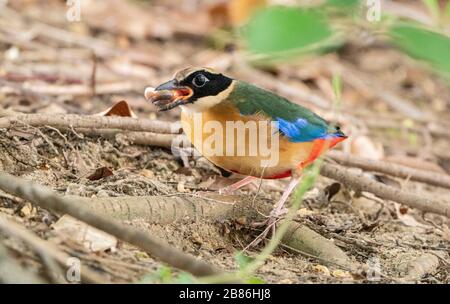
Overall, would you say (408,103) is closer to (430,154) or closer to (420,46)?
(430,154)

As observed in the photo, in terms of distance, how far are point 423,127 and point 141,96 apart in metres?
2.71

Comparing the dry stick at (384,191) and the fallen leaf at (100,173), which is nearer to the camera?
the fallen leaf at (100,173)

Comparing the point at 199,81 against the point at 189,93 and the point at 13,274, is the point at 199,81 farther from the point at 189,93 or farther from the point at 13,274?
the point at 13,274

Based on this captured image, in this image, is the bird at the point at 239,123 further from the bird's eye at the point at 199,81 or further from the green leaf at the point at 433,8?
the green leaf at the point at 433,8

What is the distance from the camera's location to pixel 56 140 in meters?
4.08

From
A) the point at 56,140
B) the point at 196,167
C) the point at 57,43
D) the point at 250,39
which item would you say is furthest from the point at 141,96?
the point at 250,39

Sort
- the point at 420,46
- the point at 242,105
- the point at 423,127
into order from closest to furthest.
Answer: the point at 420,46
the point at 242,105
the point at 423,127

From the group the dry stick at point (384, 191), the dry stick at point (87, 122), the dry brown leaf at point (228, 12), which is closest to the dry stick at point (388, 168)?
the dry stick at point (384, 191)

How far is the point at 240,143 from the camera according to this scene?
372cm

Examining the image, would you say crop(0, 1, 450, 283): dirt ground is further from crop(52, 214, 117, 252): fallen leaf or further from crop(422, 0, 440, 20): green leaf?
crop(422, 0, 440, 20): green leaf

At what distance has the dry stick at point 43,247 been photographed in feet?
8.37

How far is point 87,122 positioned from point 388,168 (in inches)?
83.3

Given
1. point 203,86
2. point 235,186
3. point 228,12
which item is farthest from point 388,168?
point 228,12
